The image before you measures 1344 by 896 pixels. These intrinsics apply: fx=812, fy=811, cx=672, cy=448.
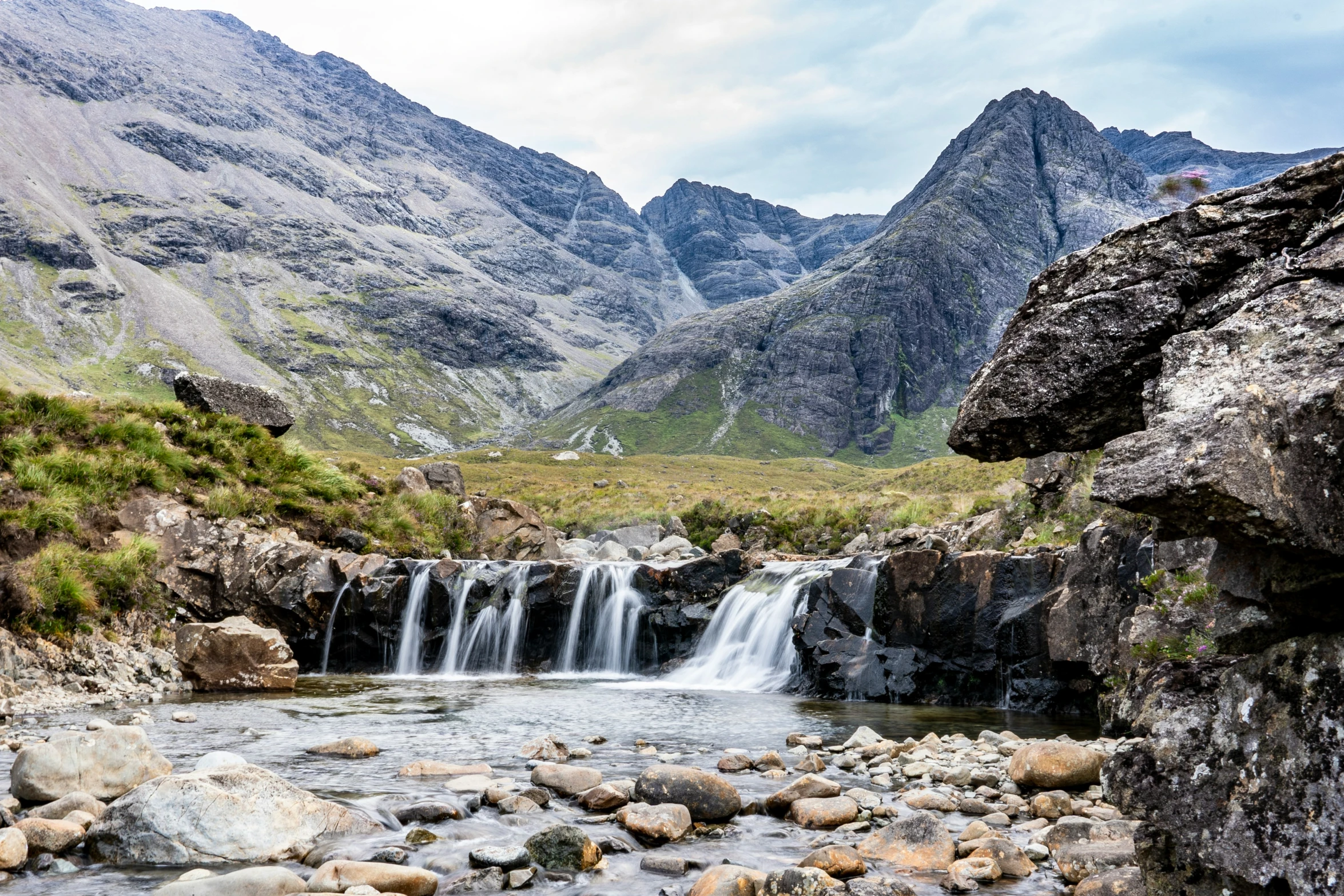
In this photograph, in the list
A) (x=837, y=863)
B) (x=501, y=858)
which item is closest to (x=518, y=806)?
(x=501, y=858)

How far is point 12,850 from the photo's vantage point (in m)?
7.59

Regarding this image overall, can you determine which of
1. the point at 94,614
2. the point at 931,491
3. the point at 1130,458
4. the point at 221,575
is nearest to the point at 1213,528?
the point at 1130,458

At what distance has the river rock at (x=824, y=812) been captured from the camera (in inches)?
372

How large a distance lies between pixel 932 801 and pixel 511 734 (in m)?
8.45

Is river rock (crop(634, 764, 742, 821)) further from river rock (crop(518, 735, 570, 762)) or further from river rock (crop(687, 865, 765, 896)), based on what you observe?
river rock (crop(518, 735, 570, 762))

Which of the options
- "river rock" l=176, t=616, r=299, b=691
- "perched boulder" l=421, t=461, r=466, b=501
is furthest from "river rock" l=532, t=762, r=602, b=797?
"perched boulder" l=421, t=461, r=466, b=501

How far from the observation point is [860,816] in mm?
9586

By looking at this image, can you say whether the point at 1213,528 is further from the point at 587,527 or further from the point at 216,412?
the point at 587,527

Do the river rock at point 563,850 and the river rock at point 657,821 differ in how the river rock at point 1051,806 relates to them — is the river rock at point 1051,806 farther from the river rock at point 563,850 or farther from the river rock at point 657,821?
the river rock at point 563,850

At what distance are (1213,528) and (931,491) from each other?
52837 millimetres

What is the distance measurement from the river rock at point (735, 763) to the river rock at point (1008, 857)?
479cm

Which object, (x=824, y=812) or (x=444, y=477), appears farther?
(x=444, y=477)

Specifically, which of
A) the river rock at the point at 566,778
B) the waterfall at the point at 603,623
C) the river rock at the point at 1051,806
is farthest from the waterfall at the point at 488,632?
the river rock at the point at 1051,806

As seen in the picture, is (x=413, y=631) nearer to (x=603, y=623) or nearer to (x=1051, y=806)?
(x=603, y=623)
